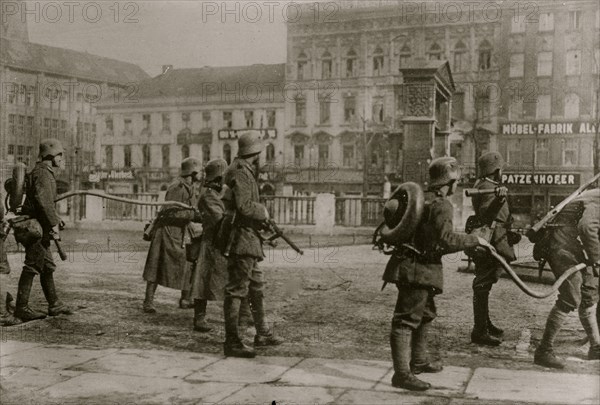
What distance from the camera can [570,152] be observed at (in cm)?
2281

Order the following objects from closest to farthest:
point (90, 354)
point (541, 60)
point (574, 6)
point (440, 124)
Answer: point (90, 354) → point (440, 124) → point (574, 6) → point (541, 60)

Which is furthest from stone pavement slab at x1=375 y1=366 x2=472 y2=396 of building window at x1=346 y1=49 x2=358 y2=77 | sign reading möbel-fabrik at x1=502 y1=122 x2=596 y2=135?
building window at x1=346 y1=49 x2=358 y2=77

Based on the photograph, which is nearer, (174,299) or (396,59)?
(174,299)

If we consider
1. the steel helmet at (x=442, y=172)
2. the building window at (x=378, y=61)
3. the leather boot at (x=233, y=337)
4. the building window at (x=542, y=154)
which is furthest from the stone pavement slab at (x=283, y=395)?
the building window at (x=378, y=61)

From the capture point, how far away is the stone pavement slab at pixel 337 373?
184 inches

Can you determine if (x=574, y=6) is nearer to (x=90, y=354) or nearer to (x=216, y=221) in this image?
(x=216, y=221)

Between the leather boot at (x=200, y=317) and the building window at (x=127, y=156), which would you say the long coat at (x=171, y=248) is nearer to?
the leather boot at (x=200, y=317)

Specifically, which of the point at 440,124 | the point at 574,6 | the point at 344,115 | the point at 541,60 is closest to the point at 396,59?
the point at 344,115

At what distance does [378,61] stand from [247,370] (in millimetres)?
23800

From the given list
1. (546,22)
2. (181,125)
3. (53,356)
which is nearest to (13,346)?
(53,356)

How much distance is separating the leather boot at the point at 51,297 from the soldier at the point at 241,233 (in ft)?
7.13

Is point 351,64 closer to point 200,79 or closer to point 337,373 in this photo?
point 200,79

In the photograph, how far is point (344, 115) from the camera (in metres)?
31.3

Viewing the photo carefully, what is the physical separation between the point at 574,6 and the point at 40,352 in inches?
623
